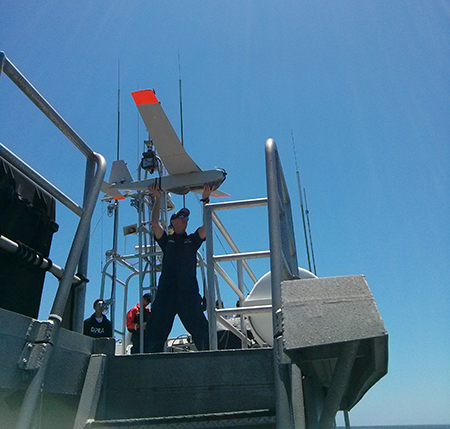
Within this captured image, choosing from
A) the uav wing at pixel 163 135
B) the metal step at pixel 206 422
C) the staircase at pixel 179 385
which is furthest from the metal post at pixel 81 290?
the uav wing at pixel 163 135

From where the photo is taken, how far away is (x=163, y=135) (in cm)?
759

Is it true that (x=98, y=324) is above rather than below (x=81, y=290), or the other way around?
above

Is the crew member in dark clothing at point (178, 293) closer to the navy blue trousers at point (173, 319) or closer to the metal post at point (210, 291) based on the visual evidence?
the navy blue trousers at point (173, 319)

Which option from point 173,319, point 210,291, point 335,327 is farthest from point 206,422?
point 173,319

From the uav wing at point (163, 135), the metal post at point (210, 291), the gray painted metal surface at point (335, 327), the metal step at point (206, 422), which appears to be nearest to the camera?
the gray painted metal surface at point (335, 327)

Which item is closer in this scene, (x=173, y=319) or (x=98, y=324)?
(x=173, y=319)

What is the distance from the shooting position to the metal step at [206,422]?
2156 mm

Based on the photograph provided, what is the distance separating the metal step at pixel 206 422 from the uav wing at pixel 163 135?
519 cm

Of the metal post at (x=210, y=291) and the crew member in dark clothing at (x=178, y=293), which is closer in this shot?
the metal post at (x=210, y=291)

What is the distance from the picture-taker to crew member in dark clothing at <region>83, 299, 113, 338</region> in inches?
263

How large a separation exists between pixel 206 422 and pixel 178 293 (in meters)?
2.16

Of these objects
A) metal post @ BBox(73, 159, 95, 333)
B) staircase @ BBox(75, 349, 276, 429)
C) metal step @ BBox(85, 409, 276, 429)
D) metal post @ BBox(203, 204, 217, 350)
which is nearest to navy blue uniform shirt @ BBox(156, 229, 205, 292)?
metal post @ BBox(203, 204, 217, 350)

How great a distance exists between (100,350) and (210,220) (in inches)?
61.4

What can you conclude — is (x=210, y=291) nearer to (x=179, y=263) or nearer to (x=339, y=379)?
(x=179, y=263)
